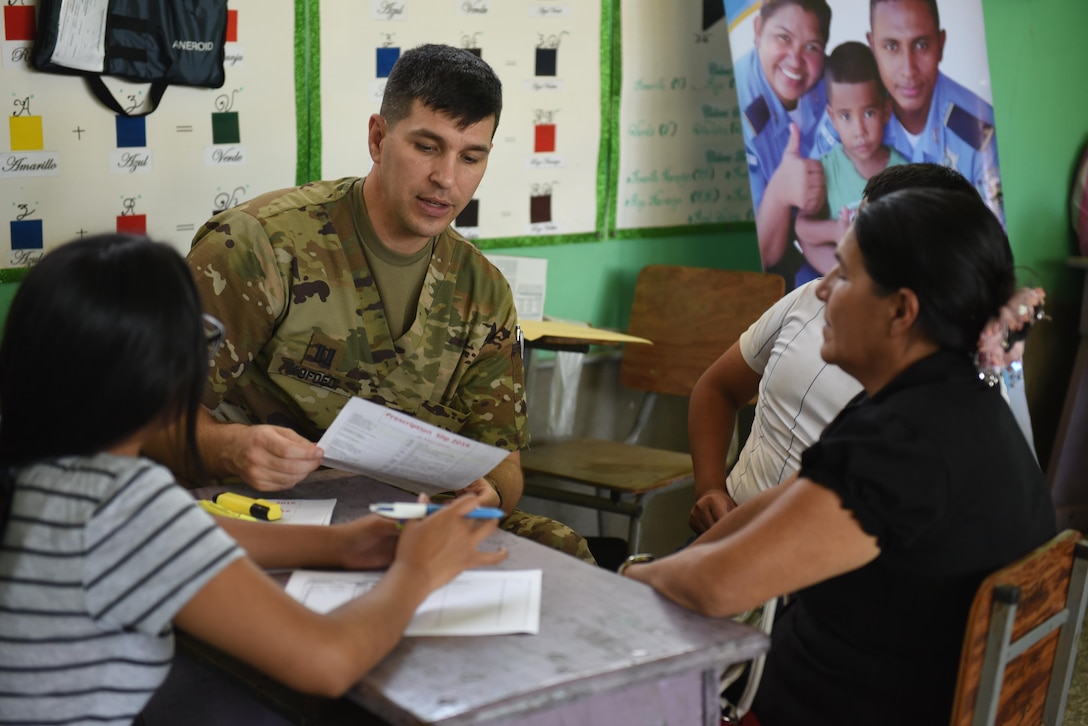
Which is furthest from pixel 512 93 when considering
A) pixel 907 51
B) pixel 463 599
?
pixel 463 599

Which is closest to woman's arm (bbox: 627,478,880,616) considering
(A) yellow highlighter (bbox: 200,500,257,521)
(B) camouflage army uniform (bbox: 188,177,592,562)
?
(A) yellow highlighter (bbox: 200,500,257,521)

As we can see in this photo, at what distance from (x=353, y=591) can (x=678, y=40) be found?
9.42 ft

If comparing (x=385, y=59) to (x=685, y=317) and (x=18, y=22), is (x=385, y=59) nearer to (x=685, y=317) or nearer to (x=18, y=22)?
(x=18, y=22)

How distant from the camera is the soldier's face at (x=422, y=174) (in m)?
2.20

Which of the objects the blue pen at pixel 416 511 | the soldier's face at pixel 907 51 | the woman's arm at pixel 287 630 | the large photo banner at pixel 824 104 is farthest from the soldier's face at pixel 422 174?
the soldier's face at pixel 907 51

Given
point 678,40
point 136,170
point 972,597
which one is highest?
point 678,40

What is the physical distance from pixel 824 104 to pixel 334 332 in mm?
2126

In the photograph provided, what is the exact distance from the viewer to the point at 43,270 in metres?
1.23

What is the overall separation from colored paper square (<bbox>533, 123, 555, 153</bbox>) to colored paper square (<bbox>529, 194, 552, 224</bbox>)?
14cm

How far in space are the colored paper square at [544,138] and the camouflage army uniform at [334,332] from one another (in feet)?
4.48

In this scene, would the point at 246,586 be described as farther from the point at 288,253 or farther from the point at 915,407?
the point at 288,253

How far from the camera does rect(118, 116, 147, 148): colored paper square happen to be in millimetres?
2793

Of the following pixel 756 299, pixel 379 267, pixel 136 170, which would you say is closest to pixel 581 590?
pixel 379 267

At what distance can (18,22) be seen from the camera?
2586 mm
